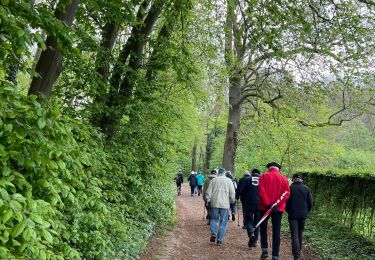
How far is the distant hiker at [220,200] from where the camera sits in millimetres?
9844

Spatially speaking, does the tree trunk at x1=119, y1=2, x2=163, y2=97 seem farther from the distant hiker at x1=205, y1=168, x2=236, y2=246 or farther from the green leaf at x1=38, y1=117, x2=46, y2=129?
the green leaf at x1=38, y1=117, x2=46, y2=129

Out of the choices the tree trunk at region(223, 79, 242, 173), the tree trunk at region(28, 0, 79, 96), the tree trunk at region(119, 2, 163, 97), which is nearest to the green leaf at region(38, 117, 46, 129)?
the tree trunk at region(28, 0, 79, 96)

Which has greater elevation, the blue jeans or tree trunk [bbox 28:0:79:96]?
tree trunk [bbox 28:0:79:96]

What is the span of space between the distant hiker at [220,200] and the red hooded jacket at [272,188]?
5.26 feet

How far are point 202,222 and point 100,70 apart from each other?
27.1 ft

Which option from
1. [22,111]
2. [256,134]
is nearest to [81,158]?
[22,111]

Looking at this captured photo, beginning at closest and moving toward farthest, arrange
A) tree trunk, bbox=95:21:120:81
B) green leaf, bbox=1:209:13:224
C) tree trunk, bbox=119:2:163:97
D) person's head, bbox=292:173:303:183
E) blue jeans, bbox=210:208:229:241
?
1. green leaf, bbox=1:209:13:224
2. tree trunk, bbox=95:21:120:81
3. person's head, bbox=292:173:303:183
4. tree trunk, bbox=119:2:163:97
5. blue jeans, bbox=210:208:229:241

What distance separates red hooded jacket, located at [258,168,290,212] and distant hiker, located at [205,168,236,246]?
5.26 ft

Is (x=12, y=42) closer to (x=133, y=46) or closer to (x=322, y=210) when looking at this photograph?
(x=133, y=46)

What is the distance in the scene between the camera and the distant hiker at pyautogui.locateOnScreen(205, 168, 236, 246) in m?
9.84

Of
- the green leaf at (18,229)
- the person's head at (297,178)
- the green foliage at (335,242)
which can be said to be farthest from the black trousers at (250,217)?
the green leaf at (18,229)

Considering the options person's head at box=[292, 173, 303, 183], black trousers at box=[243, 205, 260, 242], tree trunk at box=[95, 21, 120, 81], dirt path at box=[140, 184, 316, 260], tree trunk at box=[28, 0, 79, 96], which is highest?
tree trunk at box=[95, 21, 120, 81]

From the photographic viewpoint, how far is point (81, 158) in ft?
13.3

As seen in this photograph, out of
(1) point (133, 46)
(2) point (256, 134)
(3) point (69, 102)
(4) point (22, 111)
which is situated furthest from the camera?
(2) point (256, 134)
